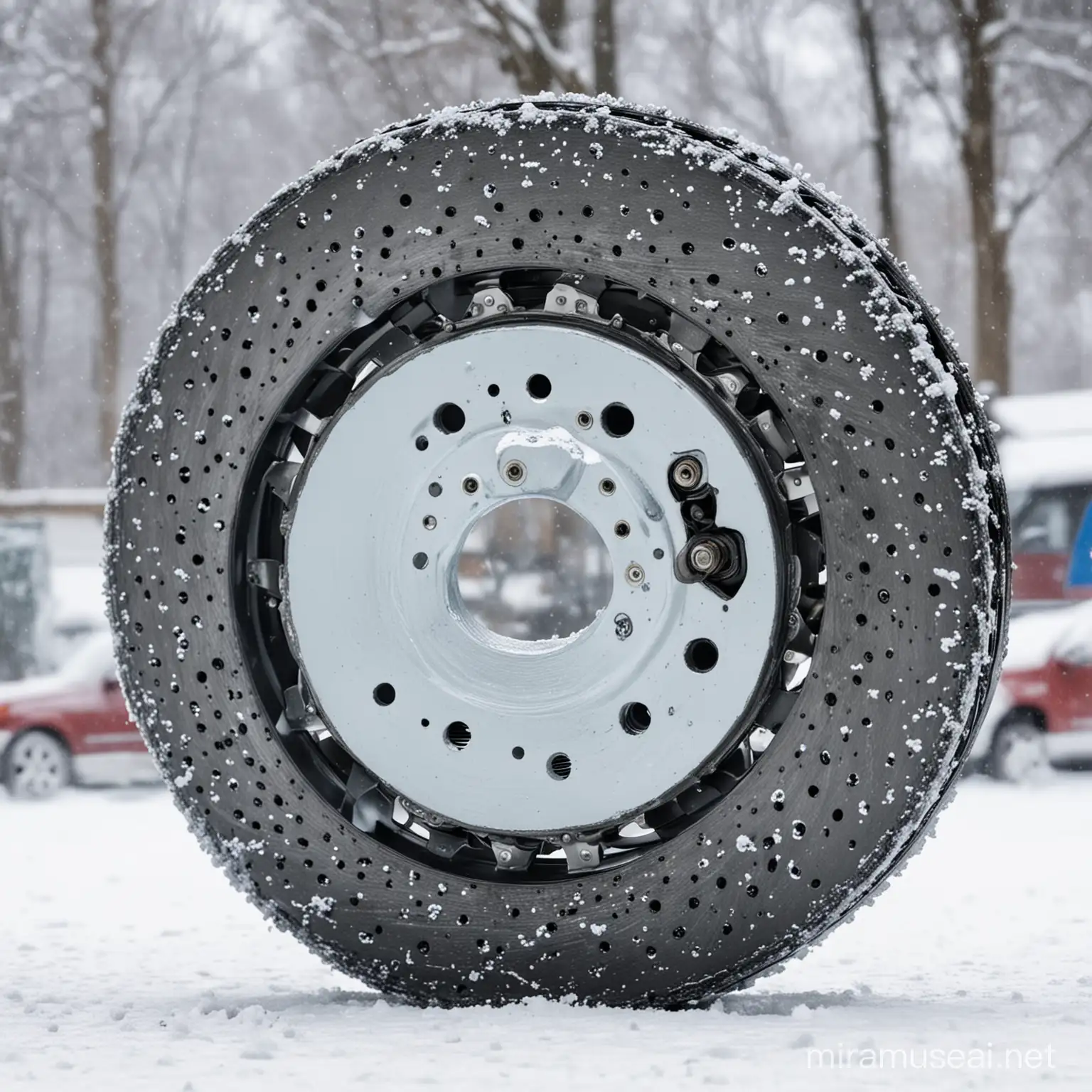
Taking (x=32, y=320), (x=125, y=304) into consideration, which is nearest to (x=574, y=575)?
(x=125, y=304)

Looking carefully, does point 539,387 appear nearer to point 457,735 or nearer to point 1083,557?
Answer: point 457,735

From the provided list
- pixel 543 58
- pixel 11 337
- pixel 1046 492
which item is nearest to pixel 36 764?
pixel 11 337

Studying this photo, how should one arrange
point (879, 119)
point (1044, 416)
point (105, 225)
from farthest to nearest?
point (105, 225)
point (879, 119)
point (1044, 416)

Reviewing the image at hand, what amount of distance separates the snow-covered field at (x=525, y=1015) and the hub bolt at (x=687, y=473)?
1.97 ft

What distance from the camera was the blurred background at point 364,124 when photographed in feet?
22.7

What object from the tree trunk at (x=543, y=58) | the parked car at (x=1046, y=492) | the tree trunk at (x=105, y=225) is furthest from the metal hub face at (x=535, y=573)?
the tree trunk at (x=105, y=225)

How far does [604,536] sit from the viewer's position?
5.57 ft

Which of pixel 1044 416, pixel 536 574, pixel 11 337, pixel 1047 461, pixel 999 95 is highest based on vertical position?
pixel 999 95

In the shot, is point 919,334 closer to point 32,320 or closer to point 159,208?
point 159,208

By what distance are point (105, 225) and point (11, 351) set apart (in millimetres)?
1082

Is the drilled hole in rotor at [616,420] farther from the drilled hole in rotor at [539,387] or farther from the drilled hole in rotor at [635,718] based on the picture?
the drilled hole in rotor at [635,718]

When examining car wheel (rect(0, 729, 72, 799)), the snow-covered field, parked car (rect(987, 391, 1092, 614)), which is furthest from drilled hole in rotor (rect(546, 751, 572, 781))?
parked car (rect(987, 391, 1092, 614))

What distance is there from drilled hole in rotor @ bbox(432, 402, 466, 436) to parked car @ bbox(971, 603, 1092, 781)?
176 inches

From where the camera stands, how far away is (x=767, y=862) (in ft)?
5.38
